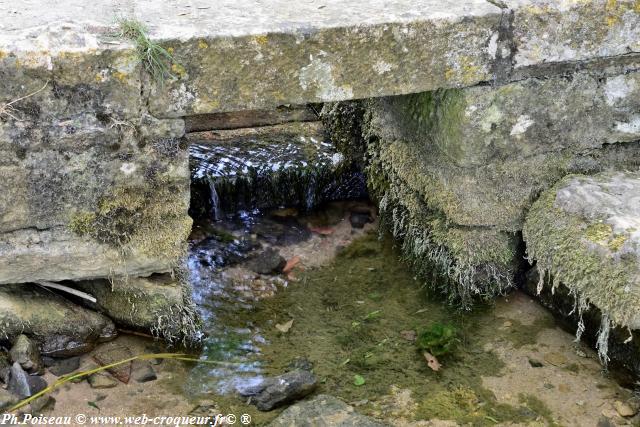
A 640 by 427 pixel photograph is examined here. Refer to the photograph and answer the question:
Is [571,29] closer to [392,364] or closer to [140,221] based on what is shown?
[392,364]

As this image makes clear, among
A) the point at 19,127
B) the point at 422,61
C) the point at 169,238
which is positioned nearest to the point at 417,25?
the point at 422,61

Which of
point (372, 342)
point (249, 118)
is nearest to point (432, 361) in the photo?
point (372, 342)

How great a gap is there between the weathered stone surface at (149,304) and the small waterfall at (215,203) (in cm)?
117

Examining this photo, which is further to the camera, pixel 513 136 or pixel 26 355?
pixel 513 136

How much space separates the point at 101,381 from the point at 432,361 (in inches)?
56.4

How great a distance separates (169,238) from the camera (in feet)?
10.0

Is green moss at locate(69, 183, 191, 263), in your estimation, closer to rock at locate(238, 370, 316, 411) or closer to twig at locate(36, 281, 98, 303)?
twig at locate(36, 281, 98, 303)

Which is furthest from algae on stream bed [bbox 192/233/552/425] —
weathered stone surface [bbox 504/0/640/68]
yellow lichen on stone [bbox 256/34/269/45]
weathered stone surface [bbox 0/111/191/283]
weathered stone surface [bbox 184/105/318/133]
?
weathered stone surface [bbox 184/105/318/133]

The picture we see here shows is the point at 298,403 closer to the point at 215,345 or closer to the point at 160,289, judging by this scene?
the point at 215,345

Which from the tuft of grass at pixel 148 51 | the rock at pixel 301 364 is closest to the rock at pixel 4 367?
the rock at pixel 301 364

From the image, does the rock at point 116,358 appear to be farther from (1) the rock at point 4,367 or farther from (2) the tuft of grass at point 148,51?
(2) the tuft of grass at point 148,51

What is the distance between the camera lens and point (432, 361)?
10.6ft

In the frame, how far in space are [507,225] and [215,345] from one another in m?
1.48

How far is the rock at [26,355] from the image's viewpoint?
3006 mm
